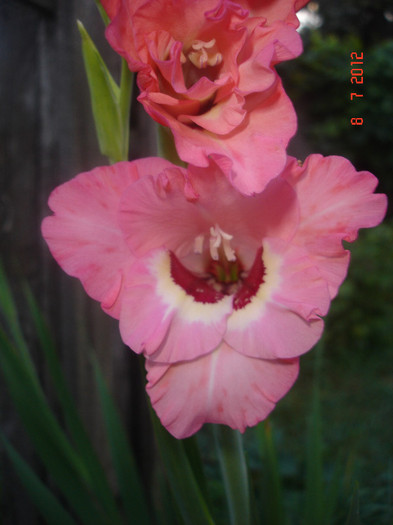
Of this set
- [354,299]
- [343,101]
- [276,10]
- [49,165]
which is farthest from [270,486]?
[343,101]

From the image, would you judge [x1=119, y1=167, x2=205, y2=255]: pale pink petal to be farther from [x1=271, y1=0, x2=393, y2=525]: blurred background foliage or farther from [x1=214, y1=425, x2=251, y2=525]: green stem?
[x1=271, y1=0, x2=393, y2=525]: blurred background foliage

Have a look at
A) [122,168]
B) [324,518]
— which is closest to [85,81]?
[122,168]

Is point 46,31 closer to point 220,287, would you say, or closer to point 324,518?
point 220,287

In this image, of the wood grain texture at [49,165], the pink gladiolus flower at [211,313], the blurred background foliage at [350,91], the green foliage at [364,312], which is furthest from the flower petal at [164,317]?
the blurred background foliage at [350,91]

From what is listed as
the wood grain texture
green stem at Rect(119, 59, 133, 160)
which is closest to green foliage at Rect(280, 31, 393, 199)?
the wood grain texture

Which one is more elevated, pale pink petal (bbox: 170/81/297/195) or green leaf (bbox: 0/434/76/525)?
pale pink petal (bbox: 170/81/297/195)

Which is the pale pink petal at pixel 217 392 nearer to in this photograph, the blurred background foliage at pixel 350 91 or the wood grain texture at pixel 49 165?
the wood grain texture at pixel 49 165
